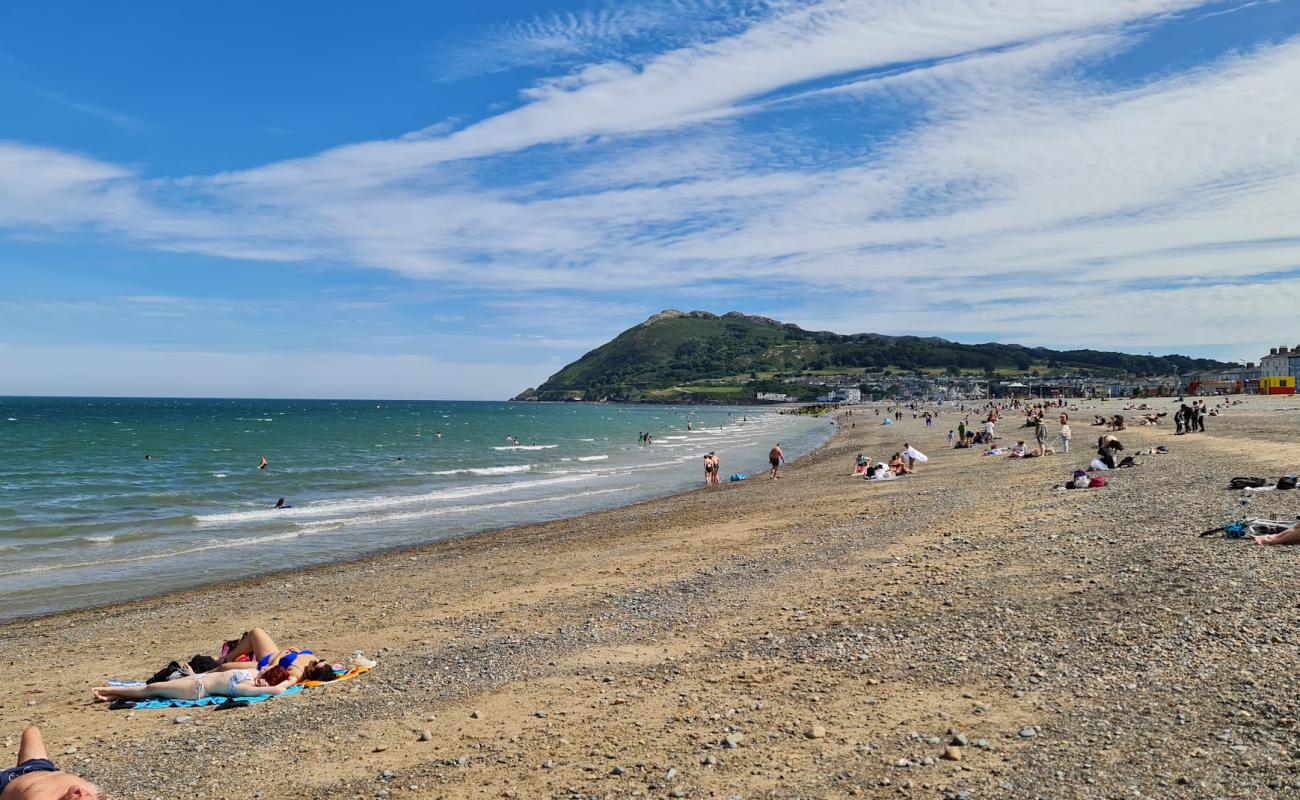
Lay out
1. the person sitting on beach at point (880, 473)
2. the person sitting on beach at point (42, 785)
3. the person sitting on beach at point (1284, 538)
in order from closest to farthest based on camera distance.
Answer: the person sitting on beach at point (42, 785), the person sitting on beach at point (1284, 538), the person sitting on beach at point (880, 473)

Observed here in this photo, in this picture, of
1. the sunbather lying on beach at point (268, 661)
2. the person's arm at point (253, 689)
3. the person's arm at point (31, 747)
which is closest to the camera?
the person's arm at point (31, 747)

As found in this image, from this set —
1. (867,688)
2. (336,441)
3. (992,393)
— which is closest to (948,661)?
(867,688)

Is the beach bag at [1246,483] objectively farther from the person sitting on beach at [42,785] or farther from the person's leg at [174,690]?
the person sitting on beach at [42,785]

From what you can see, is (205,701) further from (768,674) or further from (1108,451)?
(1108,451)

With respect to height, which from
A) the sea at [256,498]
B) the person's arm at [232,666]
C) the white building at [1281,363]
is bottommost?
the sea at [256,498]

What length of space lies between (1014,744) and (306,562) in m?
18.8

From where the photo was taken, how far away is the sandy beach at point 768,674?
21.1 feet

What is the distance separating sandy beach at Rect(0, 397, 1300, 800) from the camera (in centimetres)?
643

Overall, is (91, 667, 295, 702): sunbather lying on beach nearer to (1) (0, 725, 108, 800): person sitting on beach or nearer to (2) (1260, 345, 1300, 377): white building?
(1) (0, 725, 108, 800): person sitting on beach

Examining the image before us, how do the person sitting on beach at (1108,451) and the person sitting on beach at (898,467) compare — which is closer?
the person sitting on beach at (1108,451)

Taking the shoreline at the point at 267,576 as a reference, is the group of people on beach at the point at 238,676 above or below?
above

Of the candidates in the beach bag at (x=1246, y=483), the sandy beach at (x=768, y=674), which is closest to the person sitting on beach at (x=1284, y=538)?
the sandy beach at (x=768, y=674)

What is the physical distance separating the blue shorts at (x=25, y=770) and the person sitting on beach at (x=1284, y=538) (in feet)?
47.5

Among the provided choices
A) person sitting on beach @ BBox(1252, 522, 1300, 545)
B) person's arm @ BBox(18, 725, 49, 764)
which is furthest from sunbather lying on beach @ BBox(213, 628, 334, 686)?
person sitting on beach @ BBox(1252, 522, 1300, 545)
